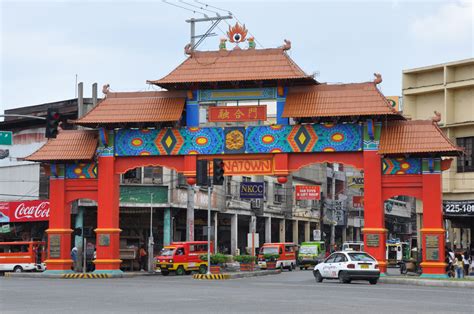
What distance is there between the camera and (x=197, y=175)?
1448 inches

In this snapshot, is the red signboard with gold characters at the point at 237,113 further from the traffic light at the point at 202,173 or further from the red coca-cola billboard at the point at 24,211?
the red coca-cola billboard at the point at 24,211

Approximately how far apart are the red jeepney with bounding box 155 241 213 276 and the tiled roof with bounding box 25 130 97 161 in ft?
29.3

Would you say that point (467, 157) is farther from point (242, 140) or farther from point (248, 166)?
point (242, 140)

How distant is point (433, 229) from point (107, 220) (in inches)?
608

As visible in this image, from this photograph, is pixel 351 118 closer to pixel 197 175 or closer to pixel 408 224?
pixel 197 175

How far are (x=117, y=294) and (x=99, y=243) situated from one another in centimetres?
1542

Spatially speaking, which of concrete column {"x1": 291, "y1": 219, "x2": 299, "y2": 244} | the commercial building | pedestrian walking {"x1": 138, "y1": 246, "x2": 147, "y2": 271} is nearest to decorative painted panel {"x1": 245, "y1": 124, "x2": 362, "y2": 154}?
the commercial building

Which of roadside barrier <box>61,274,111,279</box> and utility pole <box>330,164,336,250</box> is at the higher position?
utility pole <box>330,164,336,250</box>

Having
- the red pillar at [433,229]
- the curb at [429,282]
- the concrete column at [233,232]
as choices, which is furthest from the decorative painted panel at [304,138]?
the concrete column at [233,232]

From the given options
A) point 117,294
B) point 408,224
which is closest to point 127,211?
point 117,294

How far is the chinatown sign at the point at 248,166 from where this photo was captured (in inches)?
1526

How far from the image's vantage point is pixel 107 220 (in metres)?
39.9

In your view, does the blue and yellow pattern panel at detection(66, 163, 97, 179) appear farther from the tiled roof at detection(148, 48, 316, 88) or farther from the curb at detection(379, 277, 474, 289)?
the curb at detection(379, 277, 474, 289)

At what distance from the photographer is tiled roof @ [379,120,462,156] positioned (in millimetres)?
35719
